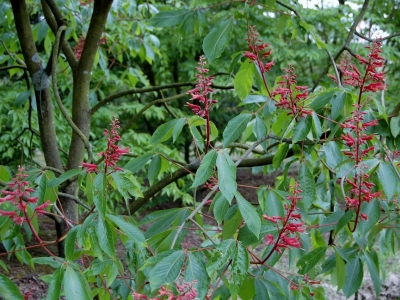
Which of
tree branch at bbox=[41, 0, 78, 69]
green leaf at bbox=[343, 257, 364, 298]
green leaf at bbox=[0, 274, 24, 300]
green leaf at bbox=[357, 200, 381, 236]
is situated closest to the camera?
green leaf at bbox=[0, 274, 24, 300]

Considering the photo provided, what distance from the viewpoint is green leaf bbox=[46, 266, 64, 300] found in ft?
3.59

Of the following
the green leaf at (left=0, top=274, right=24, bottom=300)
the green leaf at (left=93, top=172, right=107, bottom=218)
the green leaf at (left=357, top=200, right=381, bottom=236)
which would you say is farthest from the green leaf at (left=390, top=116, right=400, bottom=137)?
the green leaf at (left=0, top=274, right=24, bottom=300)

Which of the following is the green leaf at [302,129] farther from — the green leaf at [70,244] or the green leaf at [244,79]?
the green leaf at [70,244]

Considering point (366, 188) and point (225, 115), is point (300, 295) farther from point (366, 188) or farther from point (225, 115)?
point (225, 115)

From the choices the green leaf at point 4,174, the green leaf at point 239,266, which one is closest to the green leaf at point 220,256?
the green leaf at point 239,266

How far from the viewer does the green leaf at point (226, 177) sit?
1.07 metres

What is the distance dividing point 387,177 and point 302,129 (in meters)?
0.27

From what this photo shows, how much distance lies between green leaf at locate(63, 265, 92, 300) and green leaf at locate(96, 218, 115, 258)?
86 mm

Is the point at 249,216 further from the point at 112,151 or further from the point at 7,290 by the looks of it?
the point at 7,290

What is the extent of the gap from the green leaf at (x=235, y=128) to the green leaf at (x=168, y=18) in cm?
50

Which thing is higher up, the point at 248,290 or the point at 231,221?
the point at 231,221

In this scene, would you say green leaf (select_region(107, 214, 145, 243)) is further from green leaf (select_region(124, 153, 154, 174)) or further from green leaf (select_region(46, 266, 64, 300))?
green leaf (select_region(124, 153, 154, 174))

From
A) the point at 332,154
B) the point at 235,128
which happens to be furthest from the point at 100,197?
the point at 332,154

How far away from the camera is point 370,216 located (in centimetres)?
145
